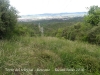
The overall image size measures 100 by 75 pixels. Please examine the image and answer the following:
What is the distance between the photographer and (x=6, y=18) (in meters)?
7.89

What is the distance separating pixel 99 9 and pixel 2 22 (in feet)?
107

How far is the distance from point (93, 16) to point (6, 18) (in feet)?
103

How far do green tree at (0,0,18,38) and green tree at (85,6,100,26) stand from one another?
98.8 ft

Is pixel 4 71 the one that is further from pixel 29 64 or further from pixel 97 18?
pixel 97 18

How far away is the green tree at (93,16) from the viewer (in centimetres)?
3666

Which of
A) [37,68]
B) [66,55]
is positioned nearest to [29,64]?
[37,68]

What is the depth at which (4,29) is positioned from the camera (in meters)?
7.73

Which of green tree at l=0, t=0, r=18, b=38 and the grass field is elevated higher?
green tree at l=0, t=0, r=18, b=38

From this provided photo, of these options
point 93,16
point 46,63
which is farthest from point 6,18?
point 93,16

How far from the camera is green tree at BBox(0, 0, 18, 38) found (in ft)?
25.5

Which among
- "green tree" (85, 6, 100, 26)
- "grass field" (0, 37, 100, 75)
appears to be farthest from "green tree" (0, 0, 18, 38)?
"green tree" (85, 6, 100, 26)

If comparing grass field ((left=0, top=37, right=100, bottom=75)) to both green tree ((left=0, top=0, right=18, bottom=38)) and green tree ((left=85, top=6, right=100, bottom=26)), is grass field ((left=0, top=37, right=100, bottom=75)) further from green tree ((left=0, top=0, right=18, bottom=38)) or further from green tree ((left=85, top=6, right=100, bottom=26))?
green tree ((left=85, top=6, right=100, bottom=26))

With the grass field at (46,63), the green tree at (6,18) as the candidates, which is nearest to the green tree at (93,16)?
the green tree at (6,18)

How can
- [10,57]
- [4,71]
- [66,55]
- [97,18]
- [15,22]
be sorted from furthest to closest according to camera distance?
1. [97,18]
2. [15,22]
3. [66,55]
4. [10,57]
5. [4,71]
